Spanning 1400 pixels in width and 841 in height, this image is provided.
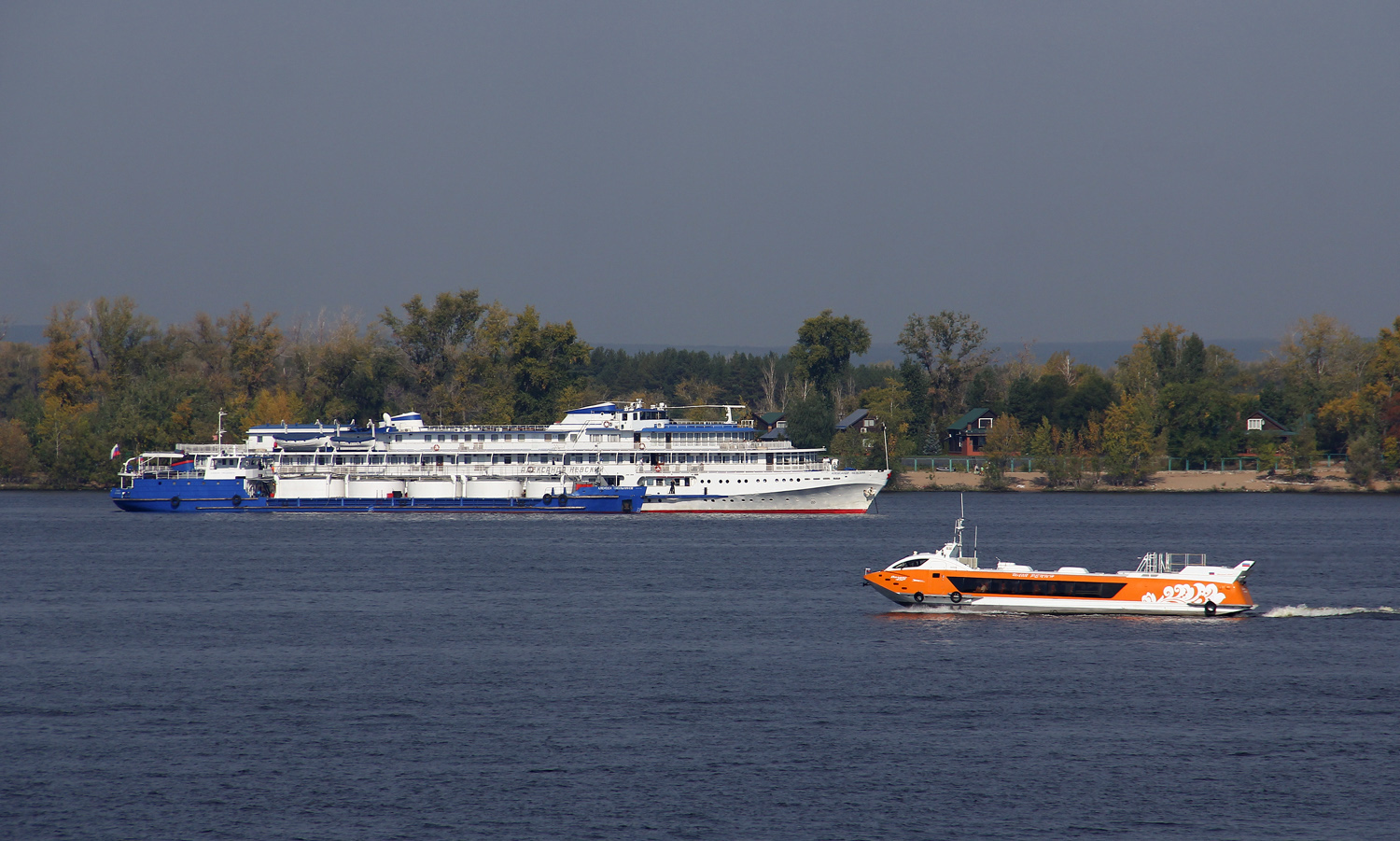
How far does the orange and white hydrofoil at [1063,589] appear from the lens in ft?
153

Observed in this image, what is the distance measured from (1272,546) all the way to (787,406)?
80.9 metres

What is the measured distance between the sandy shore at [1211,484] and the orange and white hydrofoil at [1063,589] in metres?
91.2

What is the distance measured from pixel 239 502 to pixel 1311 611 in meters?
81.1

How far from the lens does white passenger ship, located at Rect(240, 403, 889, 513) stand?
324 ft

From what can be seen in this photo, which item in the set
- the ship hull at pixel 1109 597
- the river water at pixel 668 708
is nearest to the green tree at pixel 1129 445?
the river water at pixel 668 708

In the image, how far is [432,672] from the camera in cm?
3872

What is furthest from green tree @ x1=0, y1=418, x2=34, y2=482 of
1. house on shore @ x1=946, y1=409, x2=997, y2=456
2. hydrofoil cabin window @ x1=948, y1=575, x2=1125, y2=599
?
hydrofoil cabin window @ x1=948, y1=575, x2=1125, y2=599

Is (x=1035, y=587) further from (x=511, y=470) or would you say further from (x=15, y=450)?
(x=15, y=450)

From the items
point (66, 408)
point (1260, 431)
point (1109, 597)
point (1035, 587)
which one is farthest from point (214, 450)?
point (1260, 431)

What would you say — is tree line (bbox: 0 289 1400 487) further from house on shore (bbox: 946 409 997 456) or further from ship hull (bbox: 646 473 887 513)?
ship hull (bbox: 646 473 887 513)

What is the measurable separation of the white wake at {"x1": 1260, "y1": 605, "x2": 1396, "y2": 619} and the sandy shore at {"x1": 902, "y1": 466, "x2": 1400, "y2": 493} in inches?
3411

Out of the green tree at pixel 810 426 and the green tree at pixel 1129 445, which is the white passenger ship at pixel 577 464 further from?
the green tree at pixel 1129 445

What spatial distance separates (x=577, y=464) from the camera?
4011 inches

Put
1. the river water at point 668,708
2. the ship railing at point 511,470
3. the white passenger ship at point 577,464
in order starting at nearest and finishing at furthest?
the river water at point 668,708
the white passenger ship at point 577,464
the ship railing at point 511,470
